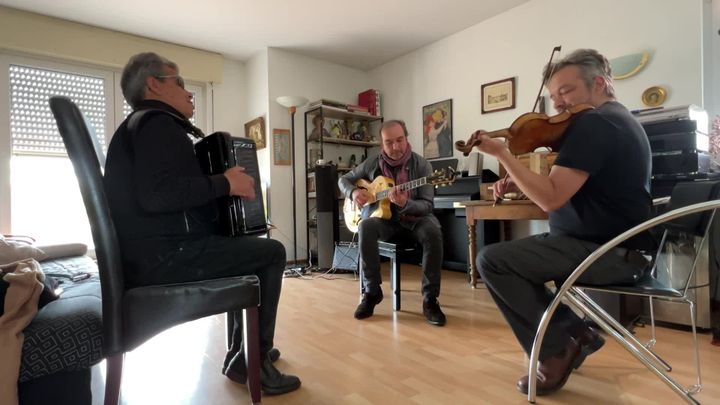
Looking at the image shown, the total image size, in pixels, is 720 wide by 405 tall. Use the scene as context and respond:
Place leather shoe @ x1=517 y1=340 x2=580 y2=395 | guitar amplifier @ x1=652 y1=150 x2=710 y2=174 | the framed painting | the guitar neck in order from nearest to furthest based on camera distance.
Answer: leather shoe @ x1=517 y1=340 x2=580 y2=395 → guitar amplifier @ x1=652 y1=150 x2=710 y2=174 → the guitar neck → the framed painting

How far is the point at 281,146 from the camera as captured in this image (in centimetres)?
416

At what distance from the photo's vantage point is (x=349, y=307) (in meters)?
2.42

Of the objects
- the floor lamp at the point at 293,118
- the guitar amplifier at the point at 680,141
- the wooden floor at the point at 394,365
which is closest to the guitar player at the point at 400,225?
the wooden floor at the point at 394,365

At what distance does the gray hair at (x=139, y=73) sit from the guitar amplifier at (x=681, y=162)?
2246 mm

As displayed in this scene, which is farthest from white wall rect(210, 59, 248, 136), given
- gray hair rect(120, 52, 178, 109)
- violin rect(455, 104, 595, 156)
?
violin rect(455, 104, 595, 156)

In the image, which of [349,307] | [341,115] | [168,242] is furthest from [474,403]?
[341,115]

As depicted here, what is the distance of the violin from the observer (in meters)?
1.28

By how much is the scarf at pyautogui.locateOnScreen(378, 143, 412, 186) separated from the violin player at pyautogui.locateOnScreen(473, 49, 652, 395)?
1121mm

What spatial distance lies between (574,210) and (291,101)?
314 cm

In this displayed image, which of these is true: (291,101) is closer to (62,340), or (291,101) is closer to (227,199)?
(227,199)

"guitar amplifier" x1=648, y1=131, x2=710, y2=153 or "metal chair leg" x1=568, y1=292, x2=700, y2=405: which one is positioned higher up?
"guitar amplifier" x1=648, y1=131, x2=710, y2=153

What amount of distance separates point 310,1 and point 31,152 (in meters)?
2.69

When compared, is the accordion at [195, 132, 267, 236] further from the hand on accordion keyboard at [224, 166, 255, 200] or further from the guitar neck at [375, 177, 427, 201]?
the guitar neck at [375, 177, 427, 201]

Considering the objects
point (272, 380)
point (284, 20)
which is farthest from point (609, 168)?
point (284, 20)
